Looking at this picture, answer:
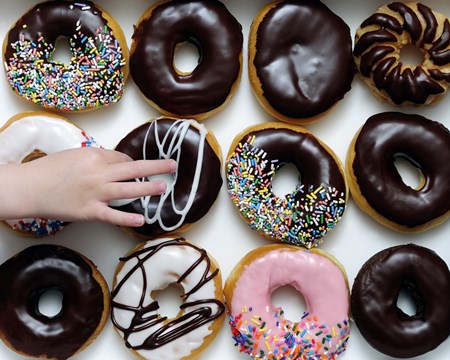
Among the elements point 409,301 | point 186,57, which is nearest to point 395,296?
point 409,301

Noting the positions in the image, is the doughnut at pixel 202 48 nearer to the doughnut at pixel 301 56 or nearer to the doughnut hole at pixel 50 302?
the doughnut at pixel 301 56

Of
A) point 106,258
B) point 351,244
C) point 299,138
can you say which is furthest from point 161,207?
point 351,244

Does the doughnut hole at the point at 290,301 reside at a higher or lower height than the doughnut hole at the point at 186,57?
lower

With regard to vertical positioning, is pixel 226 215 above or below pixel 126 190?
below

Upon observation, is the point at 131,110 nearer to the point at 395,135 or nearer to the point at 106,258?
the point at 106,258

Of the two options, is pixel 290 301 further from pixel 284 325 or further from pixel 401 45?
pixel 401 45

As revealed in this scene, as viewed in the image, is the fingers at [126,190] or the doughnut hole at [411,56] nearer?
the fingers at [126,190]

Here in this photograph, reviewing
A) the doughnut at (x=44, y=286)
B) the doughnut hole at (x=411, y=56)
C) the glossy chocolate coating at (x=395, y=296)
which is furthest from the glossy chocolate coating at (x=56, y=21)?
the glossy chocolate coating at (x=395, y=296)
